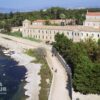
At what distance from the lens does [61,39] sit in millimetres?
70875

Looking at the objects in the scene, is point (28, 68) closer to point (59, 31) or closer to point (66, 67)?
point (66, 67)

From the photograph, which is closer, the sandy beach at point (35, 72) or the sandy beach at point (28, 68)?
the sandy beach at point (35, 72)

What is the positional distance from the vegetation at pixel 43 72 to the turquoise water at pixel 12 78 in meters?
2.71

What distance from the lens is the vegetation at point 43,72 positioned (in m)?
47.9

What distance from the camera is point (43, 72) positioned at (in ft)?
200

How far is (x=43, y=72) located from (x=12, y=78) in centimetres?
543

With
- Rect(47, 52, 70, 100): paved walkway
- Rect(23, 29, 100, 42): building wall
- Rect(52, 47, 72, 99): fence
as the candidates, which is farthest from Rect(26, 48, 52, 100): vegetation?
Rect(23, 29, 100, 42): building wall

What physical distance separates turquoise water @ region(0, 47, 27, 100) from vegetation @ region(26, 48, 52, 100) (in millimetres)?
2711

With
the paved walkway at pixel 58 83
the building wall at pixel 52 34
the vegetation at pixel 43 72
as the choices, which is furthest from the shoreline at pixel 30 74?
the building wall at pixel 52 34

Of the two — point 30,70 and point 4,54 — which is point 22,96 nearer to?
point 30,70

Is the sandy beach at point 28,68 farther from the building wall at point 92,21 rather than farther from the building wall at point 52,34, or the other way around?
the building wall at point 92,21

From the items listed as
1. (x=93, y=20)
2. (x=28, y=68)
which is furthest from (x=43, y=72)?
(x=93, y=20)

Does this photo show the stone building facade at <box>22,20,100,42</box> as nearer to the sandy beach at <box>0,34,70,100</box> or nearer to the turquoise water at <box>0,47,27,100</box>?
the sandy beach at <box>0,34,70,100</box>

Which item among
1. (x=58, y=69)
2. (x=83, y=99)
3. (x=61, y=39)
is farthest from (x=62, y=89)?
(x=61, y=39)
